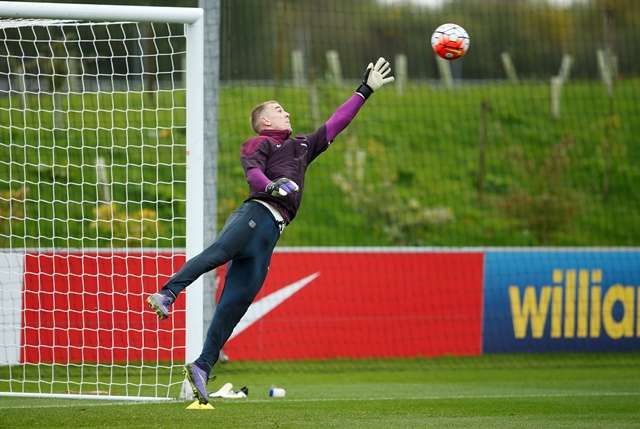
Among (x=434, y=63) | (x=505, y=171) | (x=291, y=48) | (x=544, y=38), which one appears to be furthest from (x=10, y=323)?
(x=544, y=38)

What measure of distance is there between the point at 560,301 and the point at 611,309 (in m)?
0.73

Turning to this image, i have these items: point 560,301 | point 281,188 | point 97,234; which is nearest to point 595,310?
point 560,301

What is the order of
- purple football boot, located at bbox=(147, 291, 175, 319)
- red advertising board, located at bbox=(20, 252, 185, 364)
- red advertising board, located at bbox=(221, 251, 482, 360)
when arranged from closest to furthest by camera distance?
purple football boot, located at bbox=(147, 291, 175, 319) → red advertising board, located at bbox=(20, 252, 185, 364) → red advertising board, located at bbox=(221, 251, 482, 360)

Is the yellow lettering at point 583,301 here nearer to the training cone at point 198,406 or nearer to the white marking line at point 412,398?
the white marking line at point 412,398

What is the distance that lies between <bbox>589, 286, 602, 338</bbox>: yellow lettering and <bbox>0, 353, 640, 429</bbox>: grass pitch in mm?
517

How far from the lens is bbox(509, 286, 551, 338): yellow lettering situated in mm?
14906

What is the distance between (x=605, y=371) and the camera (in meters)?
13.6

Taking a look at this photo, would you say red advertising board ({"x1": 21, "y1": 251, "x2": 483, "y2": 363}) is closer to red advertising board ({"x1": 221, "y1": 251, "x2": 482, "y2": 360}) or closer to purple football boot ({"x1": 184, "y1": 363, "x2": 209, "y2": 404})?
red advertising board ({"x1": 221, "y1": 251, "x2": 482, "y2": 360})

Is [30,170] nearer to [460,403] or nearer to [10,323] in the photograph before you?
[10,323]

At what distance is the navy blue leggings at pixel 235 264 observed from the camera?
→ 823 centimetres

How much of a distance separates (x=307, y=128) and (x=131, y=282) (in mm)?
9254

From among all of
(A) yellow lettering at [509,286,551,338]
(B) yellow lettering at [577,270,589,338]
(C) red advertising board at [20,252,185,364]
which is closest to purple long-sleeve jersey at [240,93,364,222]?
(C) red advertising board at [20,252,185,364]

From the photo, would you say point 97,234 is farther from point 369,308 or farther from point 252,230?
point 369,308

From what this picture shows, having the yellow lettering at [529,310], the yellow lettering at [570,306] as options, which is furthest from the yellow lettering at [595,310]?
the yellow lettering at [529,310]
